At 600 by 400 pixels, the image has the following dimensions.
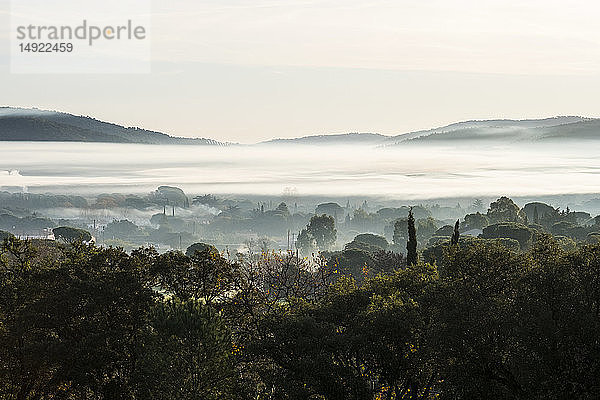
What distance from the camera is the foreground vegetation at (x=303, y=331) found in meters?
25.3

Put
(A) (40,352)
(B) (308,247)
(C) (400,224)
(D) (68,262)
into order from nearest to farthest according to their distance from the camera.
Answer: (A) (40,352) < (D) (68,262) < (C) (400,224) < (B) (308,247)

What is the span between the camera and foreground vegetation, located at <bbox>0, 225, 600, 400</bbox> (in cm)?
2528

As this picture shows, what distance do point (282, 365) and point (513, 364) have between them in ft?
28.7

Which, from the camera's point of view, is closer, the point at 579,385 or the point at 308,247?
the point at 579,385

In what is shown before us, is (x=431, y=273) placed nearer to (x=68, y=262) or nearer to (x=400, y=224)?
(x=68, y=262)

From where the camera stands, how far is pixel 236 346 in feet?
103

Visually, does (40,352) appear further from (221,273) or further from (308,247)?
(308,247)

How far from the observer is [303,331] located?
92.3ft

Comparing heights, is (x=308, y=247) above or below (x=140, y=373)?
below

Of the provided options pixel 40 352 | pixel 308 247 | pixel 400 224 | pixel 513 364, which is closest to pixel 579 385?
pixel 513 364

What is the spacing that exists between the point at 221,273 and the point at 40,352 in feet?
30.3

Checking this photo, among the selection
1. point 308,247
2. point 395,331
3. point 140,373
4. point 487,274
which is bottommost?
point 308,247

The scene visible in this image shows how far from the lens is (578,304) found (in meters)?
25.3

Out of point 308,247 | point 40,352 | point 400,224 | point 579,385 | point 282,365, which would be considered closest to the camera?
point 579,385
